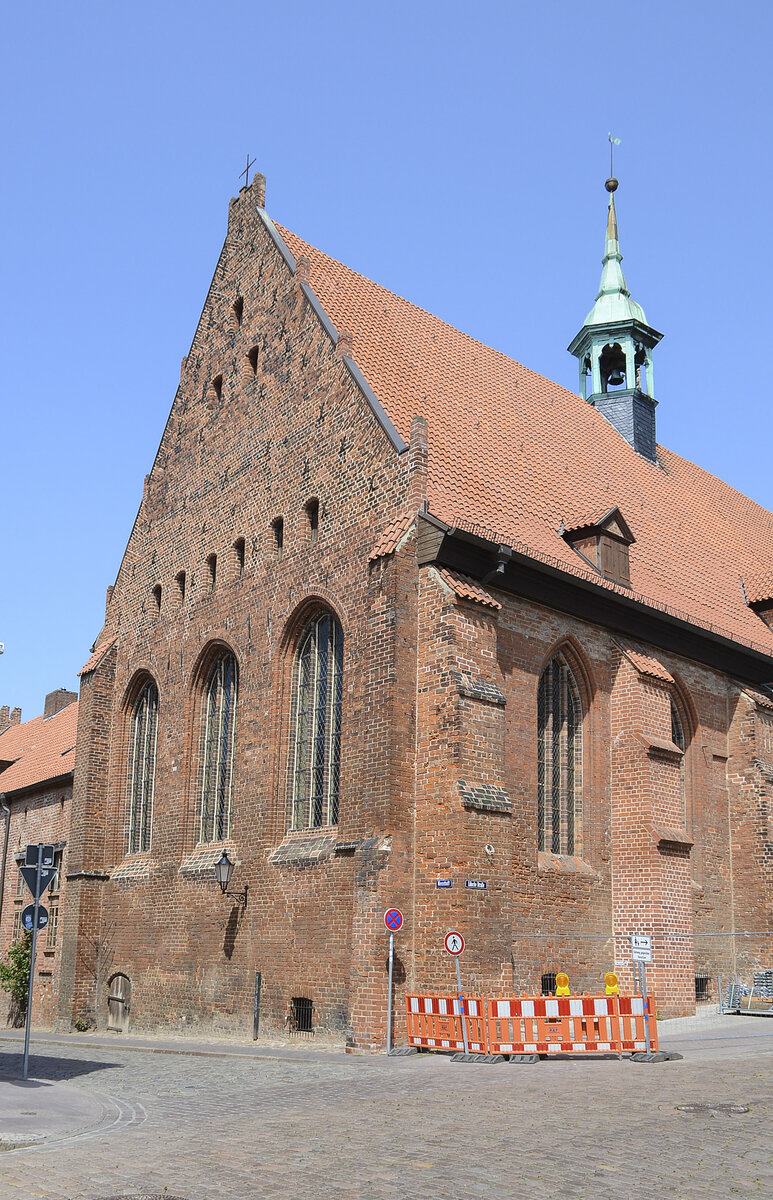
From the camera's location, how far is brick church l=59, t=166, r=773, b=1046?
1814 centimetres

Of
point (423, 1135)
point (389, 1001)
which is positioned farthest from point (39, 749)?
point (423, 1135)

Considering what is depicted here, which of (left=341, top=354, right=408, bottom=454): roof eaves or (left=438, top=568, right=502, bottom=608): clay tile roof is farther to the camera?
(left=341, top=354, right=408, bottom=454): roof eaves

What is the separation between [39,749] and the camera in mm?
38375

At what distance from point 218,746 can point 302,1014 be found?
6.14 m

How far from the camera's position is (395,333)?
24.5 meters

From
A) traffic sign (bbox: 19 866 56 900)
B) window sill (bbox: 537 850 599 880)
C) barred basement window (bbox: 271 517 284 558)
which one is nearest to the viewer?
traffic sign (bbox: 19 866 56 900)

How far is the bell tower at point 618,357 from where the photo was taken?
31.4 metres

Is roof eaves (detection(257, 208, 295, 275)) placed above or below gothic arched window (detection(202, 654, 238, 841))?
above

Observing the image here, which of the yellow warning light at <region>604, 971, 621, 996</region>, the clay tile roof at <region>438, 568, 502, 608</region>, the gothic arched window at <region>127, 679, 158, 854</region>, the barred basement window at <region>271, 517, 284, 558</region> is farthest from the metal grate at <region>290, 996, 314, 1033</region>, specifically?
the barred basement window at <region>271, 517, 284, 558</region>

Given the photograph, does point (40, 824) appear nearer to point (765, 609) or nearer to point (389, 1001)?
point (389, 1001)

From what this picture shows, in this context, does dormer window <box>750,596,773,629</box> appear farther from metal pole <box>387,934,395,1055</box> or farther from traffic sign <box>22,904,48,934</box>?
traffic sign <box>22,904,48,934</box>

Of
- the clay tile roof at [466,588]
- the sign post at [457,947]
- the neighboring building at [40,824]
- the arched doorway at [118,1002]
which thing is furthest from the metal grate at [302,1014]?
the neighboring building at [40,824]

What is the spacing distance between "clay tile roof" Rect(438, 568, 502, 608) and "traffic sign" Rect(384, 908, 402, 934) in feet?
15.9

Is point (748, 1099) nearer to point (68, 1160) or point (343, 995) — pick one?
point (68, 1160)
